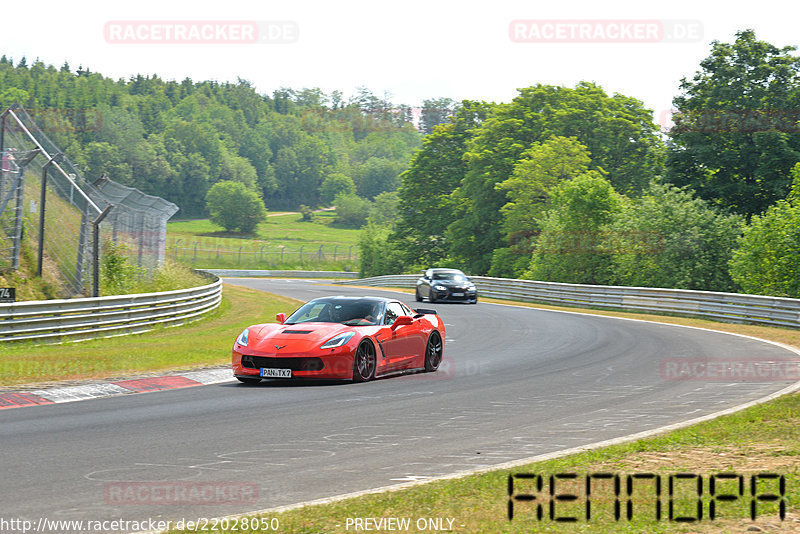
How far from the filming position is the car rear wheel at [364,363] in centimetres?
1362

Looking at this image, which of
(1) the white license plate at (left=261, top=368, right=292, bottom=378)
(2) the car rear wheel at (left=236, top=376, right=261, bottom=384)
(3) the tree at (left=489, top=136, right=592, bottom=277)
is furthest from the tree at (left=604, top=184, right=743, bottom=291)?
(1) the white license plate at (left=261, top=368, right=292, bottom=378)

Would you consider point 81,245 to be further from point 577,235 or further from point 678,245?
point 577,235

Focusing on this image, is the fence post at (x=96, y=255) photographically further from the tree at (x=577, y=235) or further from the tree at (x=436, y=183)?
the tree at (x=436, y=183)

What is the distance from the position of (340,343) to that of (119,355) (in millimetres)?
5189

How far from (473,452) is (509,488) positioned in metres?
2.08

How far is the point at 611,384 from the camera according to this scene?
13969 mm

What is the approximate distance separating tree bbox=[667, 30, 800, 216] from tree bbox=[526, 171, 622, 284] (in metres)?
4.62

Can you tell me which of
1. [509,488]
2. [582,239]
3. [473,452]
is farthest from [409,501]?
[582,239]

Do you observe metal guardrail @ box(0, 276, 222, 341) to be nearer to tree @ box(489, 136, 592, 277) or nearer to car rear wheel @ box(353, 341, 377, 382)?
car rear wheel @ box(353, 341, 377, 382)

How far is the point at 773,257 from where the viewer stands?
34125mm

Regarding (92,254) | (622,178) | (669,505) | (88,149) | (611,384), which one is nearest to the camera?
(669,505)

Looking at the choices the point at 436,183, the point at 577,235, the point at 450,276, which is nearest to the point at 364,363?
the point at 450,276

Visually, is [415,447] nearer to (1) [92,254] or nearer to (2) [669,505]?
(2) [669,505]

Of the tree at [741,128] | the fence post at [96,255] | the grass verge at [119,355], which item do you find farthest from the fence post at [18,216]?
the tree at [741,128]
